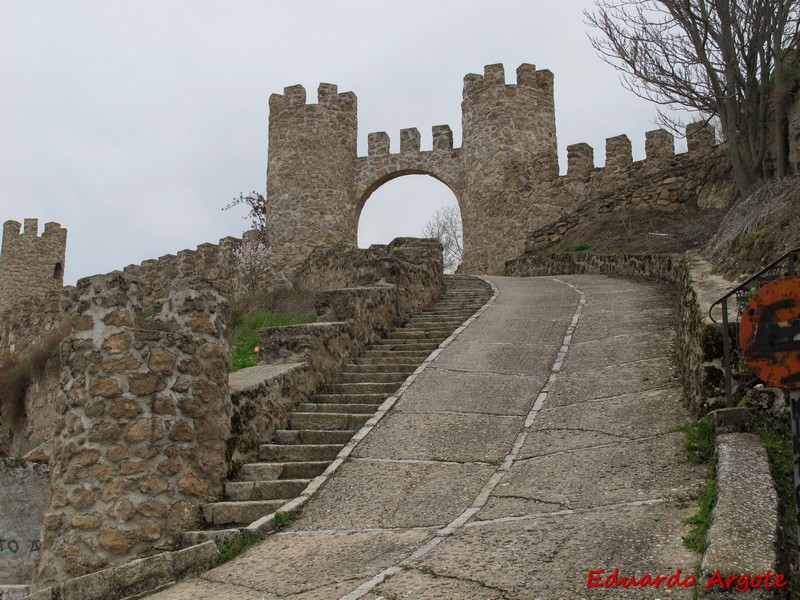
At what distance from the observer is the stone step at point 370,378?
31.4 ft

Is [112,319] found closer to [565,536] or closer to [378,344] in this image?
[565,536]

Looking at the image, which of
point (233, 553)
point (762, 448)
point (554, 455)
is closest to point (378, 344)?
point (554, 455)

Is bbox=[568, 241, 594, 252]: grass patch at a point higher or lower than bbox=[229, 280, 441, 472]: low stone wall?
higher

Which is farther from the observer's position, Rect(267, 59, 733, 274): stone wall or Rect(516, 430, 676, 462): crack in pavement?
Rect(267, 59, 733, 274): stone wall

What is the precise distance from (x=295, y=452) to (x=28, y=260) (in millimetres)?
32795

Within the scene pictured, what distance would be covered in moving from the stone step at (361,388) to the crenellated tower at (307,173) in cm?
1751

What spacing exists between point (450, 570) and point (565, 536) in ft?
2.30

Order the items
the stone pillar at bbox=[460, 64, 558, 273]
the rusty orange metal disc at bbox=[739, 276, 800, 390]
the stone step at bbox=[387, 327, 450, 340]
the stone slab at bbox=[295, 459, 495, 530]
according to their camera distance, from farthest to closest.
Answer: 1. the stone pillar at bbox=[460, 64, 558, 273]
2. the stone step at bbox=[387, 327, 450, 340]
3. the stone slab at bbox=[295, 459, 495, 530]
4. the rusty orange metal disc at bbox=[739, 276, 800, 390]

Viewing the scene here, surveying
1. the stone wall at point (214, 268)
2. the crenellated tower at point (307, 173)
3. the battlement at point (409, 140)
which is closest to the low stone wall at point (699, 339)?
the stone wall at point (214, 268)

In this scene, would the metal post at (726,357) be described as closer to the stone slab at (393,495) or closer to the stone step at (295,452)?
the stone slab at (393,495)

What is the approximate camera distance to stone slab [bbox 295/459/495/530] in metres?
5.89

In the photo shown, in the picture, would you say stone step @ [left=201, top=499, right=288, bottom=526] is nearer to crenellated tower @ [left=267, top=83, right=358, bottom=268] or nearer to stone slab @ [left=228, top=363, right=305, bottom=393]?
stone slab @ [left=228, top=363, right=305, bottom=393]

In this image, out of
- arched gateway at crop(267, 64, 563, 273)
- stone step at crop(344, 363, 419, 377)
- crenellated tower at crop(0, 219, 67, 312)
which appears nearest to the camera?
stone step at crop(344, 363, 419, 377)

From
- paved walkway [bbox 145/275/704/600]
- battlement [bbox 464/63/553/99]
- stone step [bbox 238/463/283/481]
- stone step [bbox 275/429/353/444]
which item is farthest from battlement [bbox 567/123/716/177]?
stone step [bbox 238/463/283/481]
